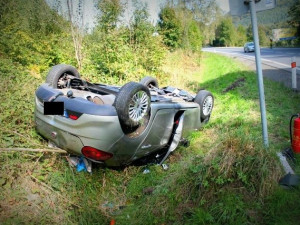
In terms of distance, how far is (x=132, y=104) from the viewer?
118 inches

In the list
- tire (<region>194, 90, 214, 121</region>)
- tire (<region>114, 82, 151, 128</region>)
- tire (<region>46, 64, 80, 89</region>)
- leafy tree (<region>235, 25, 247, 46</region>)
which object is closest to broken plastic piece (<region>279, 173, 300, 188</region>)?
tire (<region>114, 82, 151, 128</region>)

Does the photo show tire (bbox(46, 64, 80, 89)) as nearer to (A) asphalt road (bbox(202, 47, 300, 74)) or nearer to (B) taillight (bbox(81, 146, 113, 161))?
(B) taillight (bbox(81, 146, 113, 161))

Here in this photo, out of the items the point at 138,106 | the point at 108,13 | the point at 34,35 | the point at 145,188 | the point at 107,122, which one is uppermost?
the point at 108,13

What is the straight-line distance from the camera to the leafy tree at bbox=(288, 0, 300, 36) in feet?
93.7

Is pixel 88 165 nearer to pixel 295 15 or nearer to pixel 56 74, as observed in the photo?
pixel 56 74

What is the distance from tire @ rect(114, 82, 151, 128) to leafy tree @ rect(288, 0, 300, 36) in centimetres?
3276

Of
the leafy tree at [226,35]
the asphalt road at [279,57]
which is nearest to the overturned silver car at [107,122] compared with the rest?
the asphalt road at [279,57]

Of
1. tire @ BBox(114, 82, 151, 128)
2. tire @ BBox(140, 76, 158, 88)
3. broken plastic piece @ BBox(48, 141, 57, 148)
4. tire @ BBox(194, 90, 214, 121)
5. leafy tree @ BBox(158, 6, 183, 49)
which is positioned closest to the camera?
tire @ BBox(114, 82, 151, 128)

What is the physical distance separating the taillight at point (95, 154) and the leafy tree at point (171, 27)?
1535 centimetres

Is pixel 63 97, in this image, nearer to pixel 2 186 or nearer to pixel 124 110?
pixel 124 110

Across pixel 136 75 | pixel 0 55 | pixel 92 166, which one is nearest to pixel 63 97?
pixel 92 166

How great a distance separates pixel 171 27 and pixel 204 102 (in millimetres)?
14425

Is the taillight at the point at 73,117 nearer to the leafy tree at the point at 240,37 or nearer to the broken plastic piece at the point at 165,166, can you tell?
the broken plastic piece at the point at 165,166

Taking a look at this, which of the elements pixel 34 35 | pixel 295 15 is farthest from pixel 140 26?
pixel 295 15
